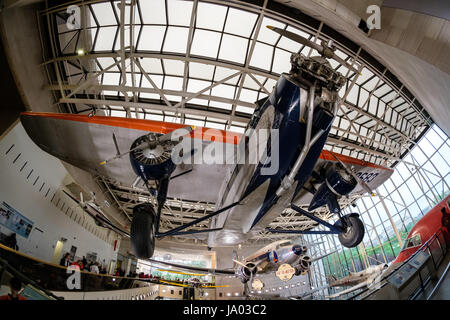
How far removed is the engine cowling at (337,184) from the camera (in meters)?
4.54

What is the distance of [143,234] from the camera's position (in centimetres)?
402

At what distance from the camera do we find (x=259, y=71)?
10.8 metres

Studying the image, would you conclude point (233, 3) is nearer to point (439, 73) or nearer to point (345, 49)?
point (345, 49)

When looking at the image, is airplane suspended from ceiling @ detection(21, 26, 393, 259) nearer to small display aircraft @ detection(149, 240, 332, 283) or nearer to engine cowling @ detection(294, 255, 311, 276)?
small display aircraft @ detection(149, 240, 332, 283)

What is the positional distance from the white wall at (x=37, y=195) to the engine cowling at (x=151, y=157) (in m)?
4.99

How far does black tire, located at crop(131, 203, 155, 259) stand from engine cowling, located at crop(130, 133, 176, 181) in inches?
31.7

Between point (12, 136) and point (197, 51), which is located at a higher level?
point (197, 51)

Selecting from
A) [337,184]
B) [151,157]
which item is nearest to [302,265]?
[337,184]

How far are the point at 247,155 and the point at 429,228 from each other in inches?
256

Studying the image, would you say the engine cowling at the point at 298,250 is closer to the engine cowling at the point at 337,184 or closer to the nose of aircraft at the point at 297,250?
the nose of aircraft at the point at 297,250

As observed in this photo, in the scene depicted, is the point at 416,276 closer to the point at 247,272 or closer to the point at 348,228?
the point at 348,228

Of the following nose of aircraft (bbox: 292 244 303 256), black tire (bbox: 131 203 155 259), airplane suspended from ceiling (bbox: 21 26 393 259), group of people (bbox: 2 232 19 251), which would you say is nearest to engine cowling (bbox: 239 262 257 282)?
nose of aircraft (bbox: 292 244 303 256)
